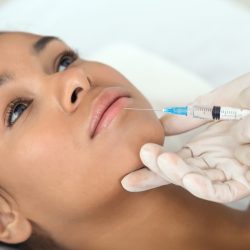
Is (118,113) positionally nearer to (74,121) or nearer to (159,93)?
(74,121)

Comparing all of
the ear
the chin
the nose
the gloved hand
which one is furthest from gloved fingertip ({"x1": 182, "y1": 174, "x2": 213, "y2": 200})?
the ear

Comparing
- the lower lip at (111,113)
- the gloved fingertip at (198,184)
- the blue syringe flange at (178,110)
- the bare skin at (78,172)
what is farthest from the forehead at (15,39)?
the gloved fingertip at (198,184)

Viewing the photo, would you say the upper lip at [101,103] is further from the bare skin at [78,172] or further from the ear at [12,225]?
the ear at [12,225]

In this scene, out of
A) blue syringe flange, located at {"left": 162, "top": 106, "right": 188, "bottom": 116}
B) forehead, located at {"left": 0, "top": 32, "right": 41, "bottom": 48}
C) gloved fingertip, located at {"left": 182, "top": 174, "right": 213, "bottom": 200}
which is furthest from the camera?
forehead, located at {"left": 0, "top": 32, "right": 41, "bottom": 48}

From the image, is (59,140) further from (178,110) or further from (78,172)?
(178,110)

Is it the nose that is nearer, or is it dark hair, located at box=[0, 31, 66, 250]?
the nose

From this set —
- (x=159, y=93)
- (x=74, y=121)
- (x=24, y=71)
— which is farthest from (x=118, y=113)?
(x=159, y=93)

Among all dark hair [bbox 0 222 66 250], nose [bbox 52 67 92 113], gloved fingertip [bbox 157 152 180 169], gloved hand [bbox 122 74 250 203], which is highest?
nose [bbox 52 67 92 113]

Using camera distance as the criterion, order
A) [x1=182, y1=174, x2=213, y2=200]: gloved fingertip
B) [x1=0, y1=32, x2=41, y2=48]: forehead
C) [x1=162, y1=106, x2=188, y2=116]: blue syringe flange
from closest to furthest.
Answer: [x1=182, y1=174, x2=213, y2=200]: gloved fingertip
[x1=162, y1=106, x2=188, y2=116]: blue syringe flange
[x1=0, y1=32, x2=41, y2=48]: forehead

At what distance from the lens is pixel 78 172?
41.4 inches

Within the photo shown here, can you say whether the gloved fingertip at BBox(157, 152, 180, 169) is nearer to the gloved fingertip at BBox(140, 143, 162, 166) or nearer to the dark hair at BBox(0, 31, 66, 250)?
the gloved fingertip at BBox(140, 143, 162, 166)

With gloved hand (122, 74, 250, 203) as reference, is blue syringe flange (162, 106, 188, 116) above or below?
above

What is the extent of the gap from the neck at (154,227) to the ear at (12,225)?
109mm

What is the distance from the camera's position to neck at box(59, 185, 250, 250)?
3.73ft
